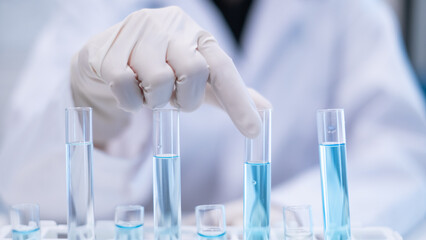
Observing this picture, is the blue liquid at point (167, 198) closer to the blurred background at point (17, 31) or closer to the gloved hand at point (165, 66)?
the gloved hand at point (165, 66)

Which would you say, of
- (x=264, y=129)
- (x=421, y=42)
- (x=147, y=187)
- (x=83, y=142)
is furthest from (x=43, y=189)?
(x=421, y=42)

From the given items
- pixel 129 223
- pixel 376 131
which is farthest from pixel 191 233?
pixel 376 131

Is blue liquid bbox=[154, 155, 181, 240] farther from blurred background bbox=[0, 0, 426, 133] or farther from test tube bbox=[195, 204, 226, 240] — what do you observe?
blurred background bbox=[0, 0, 426, 133]

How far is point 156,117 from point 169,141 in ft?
0.11

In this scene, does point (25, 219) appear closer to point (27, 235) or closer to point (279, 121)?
point (27, 235)

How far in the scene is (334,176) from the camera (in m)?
0.52

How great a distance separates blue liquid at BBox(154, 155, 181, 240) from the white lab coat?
0.41 meters

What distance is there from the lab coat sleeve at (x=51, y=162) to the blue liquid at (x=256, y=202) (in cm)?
45

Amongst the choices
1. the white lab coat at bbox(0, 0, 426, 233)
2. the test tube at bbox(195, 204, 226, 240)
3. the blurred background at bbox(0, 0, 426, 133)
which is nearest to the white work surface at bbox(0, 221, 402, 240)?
the test tube at bbox(195, 204, 226, 240)

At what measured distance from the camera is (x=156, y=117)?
0.52 meters

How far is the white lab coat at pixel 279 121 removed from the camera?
95 cm

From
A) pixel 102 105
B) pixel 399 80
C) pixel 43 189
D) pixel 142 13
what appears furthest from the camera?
pixel 399 80

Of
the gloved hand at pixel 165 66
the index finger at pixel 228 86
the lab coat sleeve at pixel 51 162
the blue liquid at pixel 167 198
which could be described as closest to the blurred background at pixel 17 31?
the lab coat sleeve at pixel 51 162

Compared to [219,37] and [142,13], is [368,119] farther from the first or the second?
[142,13]
